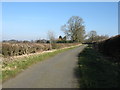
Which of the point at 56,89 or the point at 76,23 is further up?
the point at 76,23

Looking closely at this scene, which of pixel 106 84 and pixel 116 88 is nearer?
pixel 116 88

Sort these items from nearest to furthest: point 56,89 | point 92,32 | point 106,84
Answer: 1. point 56,89
2. point 106,84
3. point 92,32

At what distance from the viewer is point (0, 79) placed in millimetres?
8281

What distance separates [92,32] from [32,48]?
84019mm

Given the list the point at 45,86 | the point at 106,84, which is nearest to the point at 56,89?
the point at 45,86

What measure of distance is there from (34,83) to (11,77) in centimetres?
181

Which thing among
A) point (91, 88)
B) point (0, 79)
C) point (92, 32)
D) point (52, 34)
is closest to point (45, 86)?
point (91, 88)

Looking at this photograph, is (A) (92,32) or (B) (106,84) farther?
(A) (92,32)

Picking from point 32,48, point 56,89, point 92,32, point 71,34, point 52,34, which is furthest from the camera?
point 92,32

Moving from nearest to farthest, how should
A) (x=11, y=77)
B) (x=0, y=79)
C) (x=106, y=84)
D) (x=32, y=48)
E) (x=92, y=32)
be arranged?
(x=106, y=84) < (x=0, y=79) < (x=11, y=77) < (x=32, y=48) < (x=92, y=32)

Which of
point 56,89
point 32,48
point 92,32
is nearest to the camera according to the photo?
point 56,89

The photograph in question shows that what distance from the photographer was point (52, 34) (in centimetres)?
6141

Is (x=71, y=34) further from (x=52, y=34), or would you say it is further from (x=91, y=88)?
(x=91, y=88)

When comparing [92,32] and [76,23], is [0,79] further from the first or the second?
[92,32]
